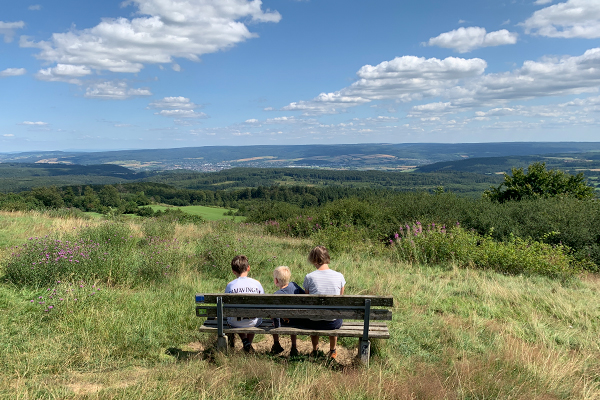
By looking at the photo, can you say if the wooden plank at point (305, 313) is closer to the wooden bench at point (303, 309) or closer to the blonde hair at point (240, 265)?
the wooden bench at point (303, 309)

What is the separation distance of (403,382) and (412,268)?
5.75m

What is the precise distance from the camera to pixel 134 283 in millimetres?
6348

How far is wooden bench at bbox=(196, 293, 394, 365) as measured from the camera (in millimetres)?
3727

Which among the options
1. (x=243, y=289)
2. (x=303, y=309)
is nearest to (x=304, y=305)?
(x=303, y=309)

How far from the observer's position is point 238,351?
404 centimetres

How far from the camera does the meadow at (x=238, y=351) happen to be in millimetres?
3131

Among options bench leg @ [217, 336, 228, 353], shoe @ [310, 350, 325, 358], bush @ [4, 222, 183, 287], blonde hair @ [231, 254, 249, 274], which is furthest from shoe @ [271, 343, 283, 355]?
bush @ [4, 222, 183, 287]

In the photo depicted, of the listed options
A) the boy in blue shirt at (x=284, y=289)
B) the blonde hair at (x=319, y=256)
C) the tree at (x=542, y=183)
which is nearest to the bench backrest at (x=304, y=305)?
the boy in blue shirt at (x=284, y=289)

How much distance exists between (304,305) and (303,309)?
59 mm

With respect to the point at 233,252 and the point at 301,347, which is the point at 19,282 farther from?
the point at 301,347

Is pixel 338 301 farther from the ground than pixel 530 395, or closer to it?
farther from the ground

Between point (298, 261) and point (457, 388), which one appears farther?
point (298, 261)

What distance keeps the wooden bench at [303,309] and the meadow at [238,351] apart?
315 millimetres

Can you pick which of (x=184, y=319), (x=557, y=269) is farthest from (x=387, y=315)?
(x=557, y=269)
